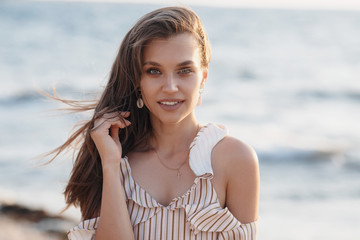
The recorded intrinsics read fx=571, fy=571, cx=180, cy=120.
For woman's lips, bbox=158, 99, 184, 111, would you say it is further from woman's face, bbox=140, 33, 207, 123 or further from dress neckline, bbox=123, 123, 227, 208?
dress neckline, bbox=123, 123, 227, 208

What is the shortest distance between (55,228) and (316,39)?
24.5 metres

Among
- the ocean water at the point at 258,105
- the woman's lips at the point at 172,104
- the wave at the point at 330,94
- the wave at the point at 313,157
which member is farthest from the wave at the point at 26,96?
the woman's lips at the point at 172,104

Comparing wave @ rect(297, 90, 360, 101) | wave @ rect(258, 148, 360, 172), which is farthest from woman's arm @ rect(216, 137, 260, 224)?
wave @ rect(297, 90, 360, 101)

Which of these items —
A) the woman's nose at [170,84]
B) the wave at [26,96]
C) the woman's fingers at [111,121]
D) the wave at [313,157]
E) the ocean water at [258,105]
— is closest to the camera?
the woman's nose at [170,84]

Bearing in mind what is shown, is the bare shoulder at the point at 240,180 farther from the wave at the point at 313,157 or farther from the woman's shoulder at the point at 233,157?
the wave at the point at 313,157

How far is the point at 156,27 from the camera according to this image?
2836mm

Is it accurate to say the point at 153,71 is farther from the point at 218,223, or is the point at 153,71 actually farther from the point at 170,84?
the point at 218,223

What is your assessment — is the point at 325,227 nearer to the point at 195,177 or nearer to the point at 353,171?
the point at 353,171

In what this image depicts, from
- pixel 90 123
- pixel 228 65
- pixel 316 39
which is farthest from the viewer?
pixel 316 39

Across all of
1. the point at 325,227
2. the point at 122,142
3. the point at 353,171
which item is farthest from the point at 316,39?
the point at 122,142

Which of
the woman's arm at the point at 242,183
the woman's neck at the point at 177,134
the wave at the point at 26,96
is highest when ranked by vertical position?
the wave at the point at 26,96

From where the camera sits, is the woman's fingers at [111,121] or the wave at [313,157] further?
the wave at [313,157]

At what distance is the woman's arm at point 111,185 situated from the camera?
2.82 meters

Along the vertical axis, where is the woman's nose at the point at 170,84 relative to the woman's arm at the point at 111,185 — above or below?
above
